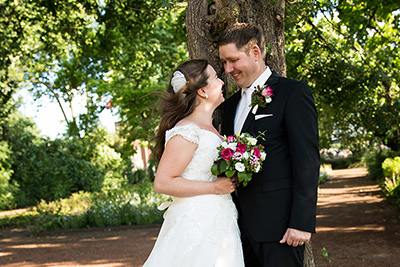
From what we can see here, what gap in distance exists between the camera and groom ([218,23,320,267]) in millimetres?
2625

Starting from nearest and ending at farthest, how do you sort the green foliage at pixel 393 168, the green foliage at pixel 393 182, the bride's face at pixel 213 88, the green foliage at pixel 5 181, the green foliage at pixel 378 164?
the bride's face at pixel 213 88, the green foliage at pixel 393 182, the green foliage at pixel 393 168, the green foliage at pixel 5 181, the green foliage at pixel 378 164

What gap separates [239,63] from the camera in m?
2.98

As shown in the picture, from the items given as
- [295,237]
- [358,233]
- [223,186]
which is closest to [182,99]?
[223,186]

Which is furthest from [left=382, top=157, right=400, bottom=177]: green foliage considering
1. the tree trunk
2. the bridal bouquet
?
the bridal bouquet

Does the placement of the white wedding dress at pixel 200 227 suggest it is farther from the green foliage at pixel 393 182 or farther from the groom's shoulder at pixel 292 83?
the green foliage at pixel 393 182

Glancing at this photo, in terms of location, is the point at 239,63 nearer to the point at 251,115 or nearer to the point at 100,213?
the point at 251,115

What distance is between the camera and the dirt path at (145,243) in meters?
7.34

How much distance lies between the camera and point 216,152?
9.72 ft

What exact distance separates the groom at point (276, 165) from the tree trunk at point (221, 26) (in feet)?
2.37

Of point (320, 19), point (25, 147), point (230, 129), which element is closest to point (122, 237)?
point (320, 19)

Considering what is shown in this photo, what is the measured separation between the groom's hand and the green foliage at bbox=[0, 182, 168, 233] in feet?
31.1

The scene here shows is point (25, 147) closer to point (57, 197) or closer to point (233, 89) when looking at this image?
point (57, 197)

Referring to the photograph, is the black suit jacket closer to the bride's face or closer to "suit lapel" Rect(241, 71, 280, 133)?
"suit lapel" Rect(241, 71, 280, 133)

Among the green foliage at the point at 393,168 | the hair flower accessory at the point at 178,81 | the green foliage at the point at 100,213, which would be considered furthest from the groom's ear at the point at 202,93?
the green foliage at the point at 393,168
